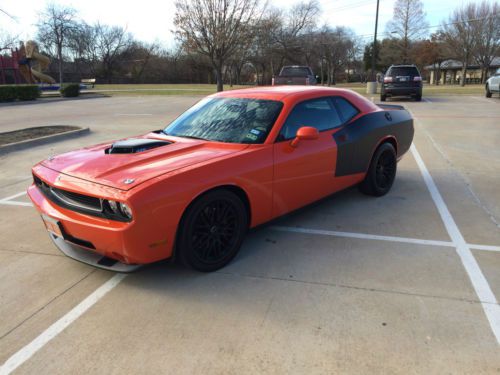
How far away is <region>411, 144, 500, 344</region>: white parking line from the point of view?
2689mm

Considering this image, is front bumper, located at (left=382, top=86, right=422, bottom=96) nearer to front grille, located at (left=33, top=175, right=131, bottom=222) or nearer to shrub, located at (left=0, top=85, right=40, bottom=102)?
front grille, located at (left=33, top=175, right=131, bottom=222)

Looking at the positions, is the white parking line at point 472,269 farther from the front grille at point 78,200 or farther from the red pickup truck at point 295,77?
the red pickup truck at point 295,77

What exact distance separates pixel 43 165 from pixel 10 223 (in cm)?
137

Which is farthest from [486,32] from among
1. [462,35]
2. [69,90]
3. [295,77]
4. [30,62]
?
[30,62]

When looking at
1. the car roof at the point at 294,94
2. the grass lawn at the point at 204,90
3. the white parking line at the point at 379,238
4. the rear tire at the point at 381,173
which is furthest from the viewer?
the grass lawn at the point at 204,90

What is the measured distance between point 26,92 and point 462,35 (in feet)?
152

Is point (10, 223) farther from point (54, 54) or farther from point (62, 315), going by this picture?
point (54, 54)

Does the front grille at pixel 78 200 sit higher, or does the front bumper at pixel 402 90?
the front bumper at pixel 402 90

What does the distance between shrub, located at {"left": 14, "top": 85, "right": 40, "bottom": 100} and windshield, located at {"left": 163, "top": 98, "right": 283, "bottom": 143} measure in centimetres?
2657

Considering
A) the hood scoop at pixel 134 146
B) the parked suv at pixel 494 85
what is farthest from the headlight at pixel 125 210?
the parked suv at pixel 494 85

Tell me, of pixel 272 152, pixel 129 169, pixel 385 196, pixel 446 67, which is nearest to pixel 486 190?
pixel 385 196

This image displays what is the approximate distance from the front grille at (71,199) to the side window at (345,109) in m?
2.90

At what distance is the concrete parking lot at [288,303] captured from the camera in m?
2.35

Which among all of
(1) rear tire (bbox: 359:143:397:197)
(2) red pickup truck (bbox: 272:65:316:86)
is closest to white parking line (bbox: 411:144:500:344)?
(1) rear tire (bbox: 359:143:397:197)
